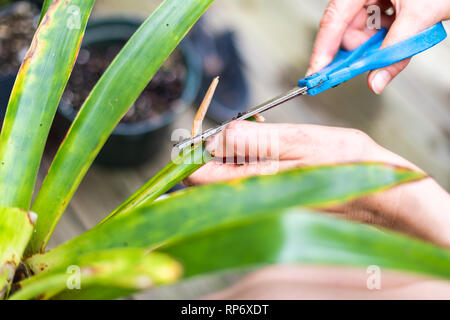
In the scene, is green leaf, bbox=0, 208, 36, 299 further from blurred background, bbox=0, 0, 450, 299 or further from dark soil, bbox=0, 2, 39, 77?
dark soil, bbox=0, 2, 39, 77

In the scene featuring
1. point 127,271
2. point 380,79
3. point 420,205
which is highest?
point 380,79

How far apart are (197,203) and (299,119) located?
3.12 feet

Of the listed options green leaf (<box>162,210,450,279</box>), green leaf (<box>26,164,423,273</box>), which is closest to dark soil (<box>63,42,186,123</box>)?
green leaf (<box>26,164,423,273</box>)

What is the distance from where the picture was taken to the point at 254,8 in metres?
1.32

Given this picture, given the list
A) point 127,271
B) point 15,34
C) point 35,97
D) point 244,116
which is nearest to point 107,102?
point 35,97

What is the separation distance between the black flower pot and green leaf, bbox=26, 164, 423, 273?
1.94 feet

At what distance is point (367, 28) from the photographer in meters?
0.78

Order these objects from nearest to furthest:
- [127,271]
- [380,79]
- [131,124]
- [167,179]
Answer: [127,271] → [167,179] → [380,79] → [131,124]

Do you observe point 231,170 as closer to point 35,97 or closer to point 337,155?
point 337,155

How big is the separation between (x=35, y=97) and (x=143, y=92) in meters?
0.55

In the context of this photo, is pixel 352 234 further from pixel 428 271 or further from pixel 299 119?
pixel 299 119

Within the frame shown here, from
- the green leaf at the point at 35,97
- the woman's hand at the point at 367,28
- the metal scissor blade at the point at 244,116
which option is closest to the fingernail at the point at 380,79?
the woman's hand at the point at 367,28
